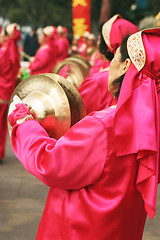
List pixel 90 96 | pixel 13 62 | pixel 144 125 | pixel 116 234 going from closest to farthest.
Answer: pixel 144 125
pixel 116 234
pixel 90 96
pixel 13 62

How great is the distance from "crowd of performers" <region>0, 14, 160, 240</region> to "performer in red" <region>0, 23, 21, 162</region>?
4.26 meters

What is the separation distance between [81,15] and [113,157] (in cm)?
1285

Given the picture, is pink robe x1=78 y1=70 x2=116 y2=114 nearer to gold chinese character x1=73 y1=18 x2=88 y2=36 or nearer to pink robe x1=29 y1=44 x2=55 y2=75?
pink robe x1=29 y1=44 x2=55 y2=75

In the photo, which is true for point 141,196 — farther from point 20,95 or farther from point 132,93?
point 20,95

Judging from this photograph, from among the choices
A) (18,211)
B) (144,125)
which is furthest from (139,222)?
(18,211)

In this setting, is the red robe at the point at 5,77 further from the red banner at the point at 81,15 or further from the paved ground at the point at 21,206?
the red banner at the point at 81,15

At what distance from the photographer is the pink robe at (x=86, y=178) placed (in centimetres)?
158

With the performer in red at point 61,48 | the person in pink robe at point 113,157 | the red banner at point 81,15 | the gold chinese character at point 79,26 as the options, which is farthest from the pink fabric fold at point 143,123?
the gold chinese character at point 79,26

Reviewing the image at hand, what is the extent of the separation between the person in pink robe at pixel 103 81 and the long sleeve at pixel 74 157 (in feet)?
5.02

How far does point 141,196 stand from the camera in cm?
176

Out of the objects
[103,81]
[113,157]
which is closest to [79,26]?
[103,81]

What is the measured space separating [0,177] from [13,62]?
5.94 feet

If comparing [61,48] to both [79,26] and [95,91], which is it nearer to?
[79,26]

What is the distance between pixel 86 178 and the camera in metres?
1.61
